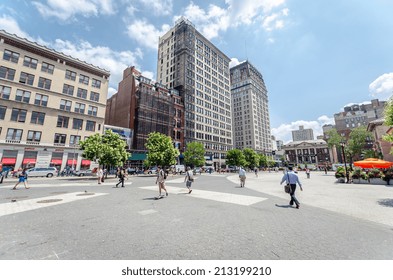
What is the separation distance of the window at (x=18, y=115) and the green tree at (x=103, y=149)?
624 inches

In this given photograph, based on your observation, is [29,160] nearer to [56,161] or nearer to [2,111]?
[56,161]

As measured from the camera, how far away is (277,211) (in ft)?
24.8

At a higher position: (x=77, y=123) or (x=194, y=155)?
(x=77, y=123)

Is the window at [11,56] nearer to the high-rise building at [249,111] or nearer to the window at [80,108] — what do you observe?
the window at [80,108]

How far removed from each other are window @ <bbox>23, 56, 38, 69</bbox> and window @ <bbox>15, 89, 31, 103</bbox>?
546 cm

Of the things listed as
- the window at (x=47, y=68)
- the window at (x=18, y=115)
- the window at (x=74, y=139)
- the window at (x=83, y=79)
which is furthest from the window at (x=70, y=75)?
the window at (x=74, y=139)

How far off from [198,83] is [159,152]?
4460 cm

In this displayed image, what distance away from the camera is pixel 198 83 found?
70.4 metres

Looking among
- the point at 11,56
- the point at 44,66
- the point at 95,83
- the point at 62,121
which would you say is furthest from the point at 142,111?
the point at 11,56

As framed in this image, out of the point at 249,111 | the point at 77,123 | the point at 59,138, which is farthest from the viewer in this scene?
the point at 249,111
